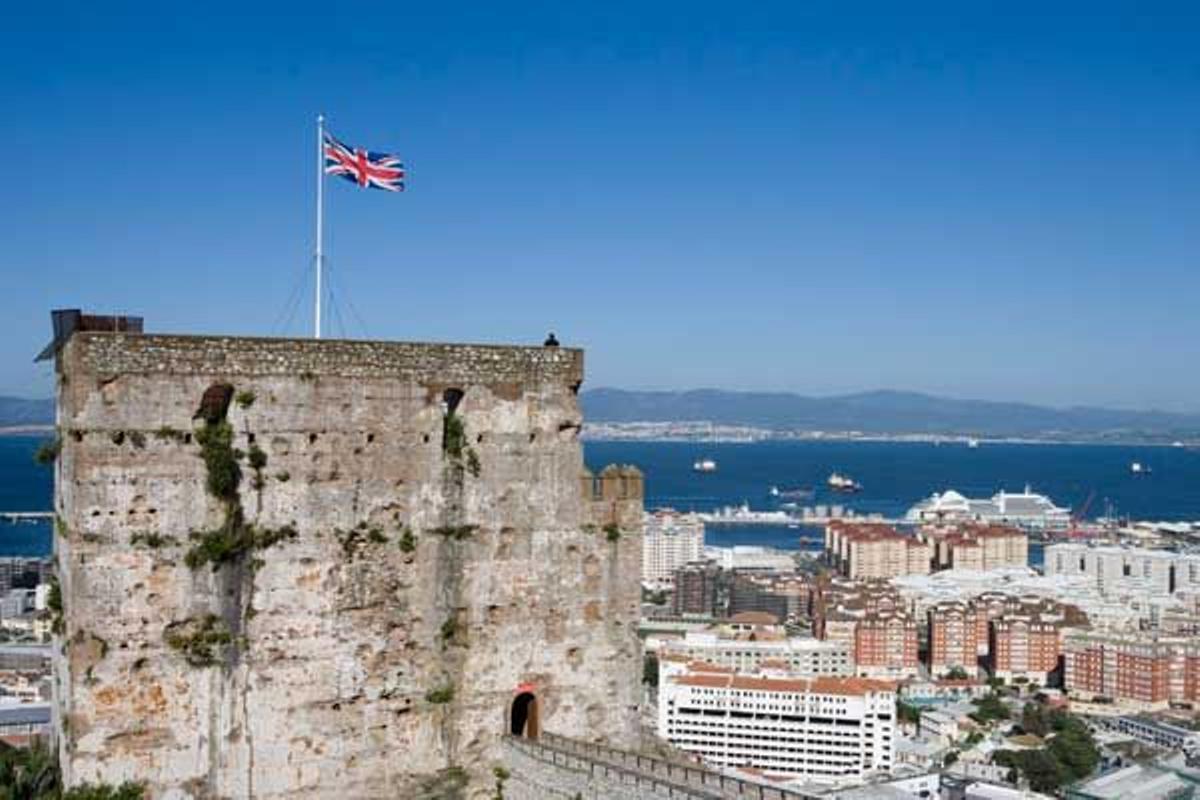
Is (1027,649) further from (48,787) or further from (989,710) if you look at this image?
(48,787)

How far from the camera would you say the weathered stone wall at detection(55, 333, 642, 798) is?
39.5 ft

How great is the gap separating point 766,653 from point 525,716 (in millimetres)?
86411

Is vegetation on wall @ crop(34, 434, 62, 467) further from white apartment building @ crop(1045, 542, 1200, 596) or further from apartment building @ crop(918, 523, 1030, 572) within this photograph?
apartment building @ crop(918, 523, 1030, 572)

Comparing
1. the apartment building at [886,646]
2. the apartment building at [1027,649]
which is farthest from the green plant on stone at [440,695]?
the apartment building at [1027,649]

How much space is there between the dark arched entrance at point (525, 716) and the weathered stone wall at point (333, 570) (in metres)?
0.11

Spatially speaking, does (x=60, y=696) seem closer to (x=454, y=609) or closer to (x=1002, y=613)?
(x=454, y=609)

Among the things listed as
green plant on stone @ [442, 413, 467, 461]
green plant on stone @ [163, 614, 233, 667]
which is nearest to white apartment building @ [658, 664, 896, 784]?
green plant on stone @ [442, 413, 467, 461]

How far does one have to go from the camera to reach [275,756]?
12734 millimetres

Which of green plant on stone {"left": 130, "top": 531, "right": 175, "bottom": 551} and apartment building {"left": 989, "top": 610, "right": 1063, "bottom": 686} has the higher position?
green plant on stone {"left": 130, "top": 531, "right": 175, "bottom": 551}

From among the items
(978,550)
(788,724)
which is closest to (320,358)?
(788,724)

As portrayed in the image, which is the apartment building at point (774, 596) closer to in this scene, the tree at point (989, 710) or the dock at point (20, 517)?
the tree at point (989, 710)

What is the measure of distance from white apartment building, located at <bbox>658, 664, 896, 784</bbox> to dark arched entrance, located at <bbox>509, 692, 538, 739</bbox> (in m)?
63.4

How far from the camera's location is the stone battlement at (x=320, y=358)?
12.1 metres

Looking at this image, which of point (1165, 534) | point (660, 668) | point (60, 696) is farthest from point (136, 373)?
point (1165, 534)
